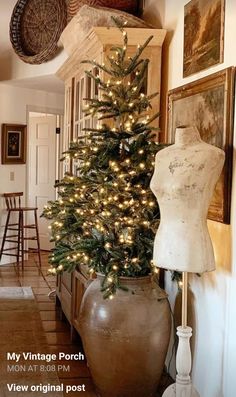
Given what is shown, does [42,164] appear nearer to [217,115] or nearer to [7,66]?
[7,66]

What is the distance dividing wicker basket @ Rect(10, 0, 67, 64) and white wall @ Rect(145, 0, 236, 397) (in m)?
2.31

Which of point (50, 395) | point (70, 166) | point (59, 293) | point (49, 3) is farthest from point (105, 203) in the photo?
point (49, 3)

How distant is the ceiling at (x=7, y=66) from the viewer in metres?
5.34

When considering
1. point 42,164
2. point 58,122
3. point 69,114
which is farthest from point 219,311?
point 42,164

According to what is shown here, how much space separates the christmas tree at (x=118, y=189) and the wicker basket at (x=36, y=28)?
2.24 metres

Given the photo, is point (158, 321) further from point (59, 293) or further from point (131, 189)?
point (59, 293)

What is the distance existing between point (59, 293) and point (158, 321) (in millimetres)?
1854

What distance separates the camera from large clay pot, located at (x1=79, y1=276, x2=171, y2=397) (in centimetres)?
249

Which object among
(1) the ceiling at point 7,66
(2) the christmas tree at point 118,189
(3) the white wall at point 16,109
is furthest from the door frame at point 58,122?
(2) the christmas tree at point 118,189

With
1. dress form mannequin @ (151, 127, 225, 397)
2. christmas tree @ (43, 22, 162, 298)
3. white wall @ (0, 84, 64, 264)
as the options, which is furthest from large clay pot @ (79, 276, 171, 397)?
white wall @ (0, 84, 64, 264)

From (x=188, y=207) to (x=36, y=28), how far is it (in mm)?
3515

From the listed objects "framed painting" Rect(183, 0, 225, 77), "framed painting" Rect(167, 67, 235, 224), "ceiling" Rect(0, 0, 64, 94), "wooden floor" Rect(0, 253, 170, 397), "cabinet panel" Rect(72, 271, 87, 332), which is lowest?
"wooden floor" Rect(0, 253, 170, 397)

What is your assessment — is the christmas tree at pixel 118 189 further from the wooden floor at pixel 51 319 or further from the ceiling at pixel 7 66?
the ceiling at pixel 7 66

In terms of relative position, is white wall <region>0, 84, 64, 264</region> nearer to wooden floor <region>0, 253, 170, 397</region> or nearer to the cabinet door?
wooden floor <region>0, 253, 170, 397</region>
